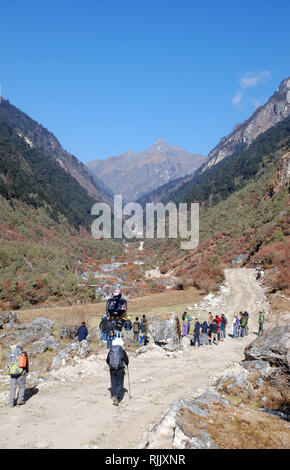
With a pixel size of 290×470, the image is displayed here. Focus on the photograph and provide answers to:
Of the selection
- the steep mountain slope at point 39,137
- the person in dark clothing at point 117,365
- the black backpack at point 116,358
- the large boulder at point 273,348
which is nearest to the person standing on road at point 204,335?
the large boulder at point 273,348

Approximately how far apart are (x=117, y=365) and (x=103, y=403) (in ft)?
3.89

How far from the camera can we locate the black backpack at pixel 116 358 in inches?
266

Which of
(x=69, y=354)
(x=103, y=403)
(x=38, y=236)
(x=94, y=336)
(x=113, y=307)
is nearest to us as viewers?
(x=103, y=403)

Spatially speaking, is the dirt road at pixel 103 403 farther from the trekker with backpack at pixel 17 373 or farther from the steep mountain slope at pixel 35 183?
the steep mountain slope at pixel 35 183

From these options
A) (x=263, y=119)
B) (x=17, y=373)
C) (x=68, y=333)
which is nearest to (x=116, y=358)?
(x=17, y=373)

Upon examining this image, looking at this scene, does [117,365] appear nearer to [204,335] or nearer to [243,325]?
[204,335]

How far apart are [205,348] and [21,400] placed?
9.10 m

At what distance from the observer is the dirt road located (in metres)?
5.39

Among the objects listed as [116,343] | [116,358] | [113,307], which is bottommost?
[116,358]

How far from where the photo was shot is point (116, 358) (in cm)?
678

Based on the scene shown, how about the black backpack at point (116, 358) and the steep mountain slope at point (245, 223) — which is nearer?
the black backpack at point (116, 358)

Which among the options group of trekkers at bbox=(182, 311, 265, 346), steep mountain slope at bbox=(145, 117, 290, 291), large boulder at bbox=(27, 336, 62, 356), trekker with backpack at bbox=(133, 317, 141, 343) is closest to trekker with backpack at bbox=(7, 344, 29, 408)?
large boulder at bbox=(27, 336, 62, 356)

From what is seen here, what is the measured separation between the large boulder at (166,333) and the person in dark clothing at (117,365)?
6.19 meters
